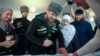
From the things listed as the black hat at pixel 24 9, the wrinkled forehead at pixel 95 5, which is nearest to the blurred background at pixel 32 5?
the black hat at pixel 24 9

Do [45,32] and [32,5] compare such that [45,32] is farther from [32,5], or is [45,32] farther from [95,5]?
[95,5]

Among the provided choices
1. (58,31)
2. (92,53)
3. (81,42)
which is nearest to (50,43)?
(58,31)

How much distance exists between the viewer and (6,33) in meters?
1.31

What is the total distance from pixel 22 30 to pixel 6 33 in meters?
0.10

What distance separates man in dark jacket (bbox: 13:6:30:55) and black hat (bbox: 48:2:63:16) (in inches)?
5.8

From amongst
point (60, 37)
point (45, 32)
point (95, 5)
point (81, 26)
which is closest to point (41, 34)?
point (45, 32)

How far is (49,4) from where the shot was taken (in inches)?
52.9

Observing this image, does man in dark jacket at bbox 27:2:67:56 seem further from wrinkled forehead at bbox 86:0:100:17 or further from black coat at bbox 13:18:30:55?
wrinkled forehead at bbox 86:0:100:17

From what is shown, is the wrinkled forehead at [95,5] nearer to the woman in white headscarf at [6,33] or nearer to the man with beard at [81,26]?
the man with beard at [81,26]

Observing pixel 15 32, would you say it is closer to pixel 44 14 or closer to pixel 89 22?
pixel 44 14

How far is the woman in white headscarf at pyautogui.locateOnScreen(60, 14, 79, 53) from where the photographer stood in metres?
1.39

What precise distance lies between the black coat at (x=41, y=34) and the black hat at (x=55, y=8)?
0.06 meters

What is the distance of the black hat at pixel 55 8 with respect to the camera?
133 centimetres

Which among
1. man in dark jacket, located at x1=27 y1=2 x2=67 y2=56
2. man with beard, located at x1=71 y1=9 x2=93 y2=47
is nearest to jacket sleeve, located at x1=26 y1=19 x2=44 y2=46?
man in dark jacket, located at x1=27 y1=2 x2=67 y2=56
